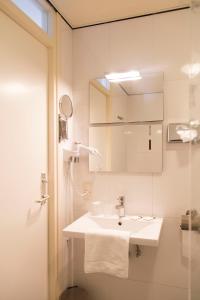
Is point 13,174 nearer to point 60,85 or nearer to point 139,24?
point 60,85

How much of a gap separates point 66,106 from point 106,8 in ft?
2.60

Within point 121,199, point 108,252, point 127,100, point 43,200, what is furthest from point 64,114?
point 108,252

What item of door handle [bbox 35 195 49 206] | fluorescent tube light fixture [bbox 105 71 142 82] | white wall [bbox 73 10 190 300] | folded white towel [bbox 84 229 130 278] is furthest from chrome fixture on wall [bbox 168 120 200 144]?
door handle [bbox 35 195 49 206]

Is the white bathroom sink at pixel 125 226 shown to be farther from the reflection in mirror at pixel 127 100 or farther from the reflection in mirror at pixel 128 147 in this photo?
the reflection in mirror at pixel 127 100

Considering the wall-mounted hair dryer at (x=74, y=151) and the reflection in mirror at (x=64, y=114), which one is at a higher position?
the reflection in mirror at (x=64, y=114)

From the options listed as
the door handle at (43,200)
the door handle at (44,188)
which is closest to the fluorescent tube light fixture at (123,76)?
the door handle at (44,188)

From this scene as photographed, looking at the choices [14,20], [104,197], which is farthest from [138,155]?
[14,20]

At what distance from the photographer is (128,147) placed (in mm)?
1876

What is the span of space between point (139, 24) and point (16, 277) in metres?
2.01

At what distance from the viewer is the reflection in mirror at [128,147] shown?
1794 mm

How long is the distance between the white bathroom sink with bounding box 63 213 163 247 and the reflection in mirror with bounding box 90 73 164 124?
2.55ft

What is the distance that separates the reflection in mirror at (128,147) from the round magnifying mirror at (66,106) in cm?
23

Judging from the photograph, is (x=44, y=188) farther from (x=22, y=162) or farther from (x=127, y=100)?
(x=127, y=100)

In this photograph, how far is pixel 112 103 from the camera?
6.25 feet
